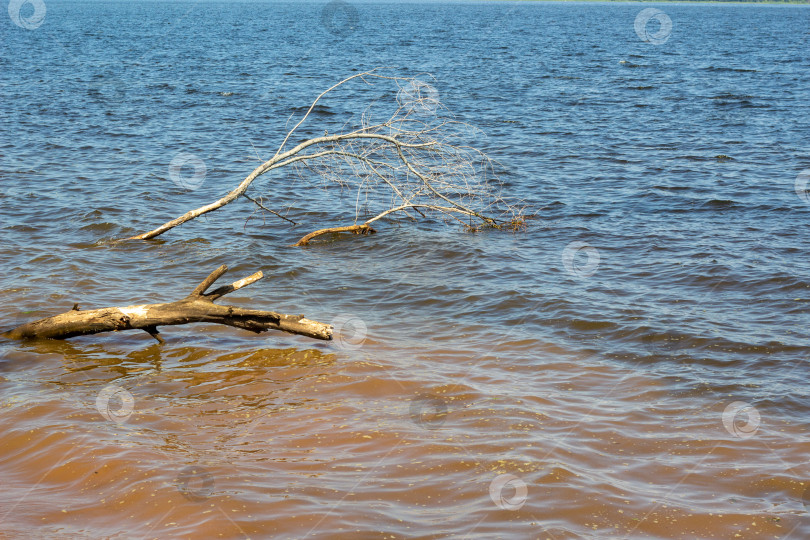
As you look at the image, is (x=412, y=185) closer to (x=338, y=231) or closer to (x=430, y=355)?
(x=338, y=231)

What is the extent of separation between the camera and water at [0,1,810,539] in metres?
4.87

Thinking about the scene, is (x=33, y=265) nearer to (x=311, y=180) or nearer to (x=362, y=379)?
(x=362, y=379)

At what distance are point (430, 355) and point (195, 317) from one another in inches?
94.0

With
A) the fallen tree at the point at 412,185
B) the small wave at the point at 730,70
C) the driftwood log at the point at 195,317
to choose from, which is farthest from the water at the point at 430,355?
the small wave at the point at 730,70

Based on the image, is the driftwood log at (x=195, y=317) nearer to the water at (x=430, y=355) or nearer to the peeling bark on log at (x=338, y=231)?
the water at (x=430, y=355)

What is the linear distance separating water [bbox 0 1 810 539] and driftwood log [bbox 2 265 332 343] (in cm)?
36

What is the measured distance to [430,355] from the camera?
7.45 m

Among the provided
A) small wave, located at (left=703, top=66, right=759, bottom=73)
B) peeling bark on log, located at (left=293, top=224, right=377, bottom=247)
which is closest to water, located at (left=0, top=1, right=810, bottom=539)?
peeling bark on log, located at (left=293, top=224, right=377, bottom=247)

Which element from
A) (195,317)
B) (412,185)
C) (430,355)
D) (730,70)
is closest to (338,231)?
(412,185)

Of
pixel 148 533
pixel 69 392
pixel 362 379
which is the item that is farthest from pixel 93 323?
pixel 148 533

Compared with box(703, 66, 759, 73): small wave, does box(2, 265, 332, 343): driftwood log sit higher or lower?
higher

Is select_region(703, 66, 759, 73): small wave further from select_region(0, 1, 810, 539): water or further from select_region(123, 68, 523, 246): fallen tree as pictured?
select_region(123, 68, 523, 246): fallen tree

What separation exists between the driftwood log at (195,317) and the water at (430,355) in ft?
1.20

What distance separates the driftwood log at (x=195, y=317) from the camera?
685cm
